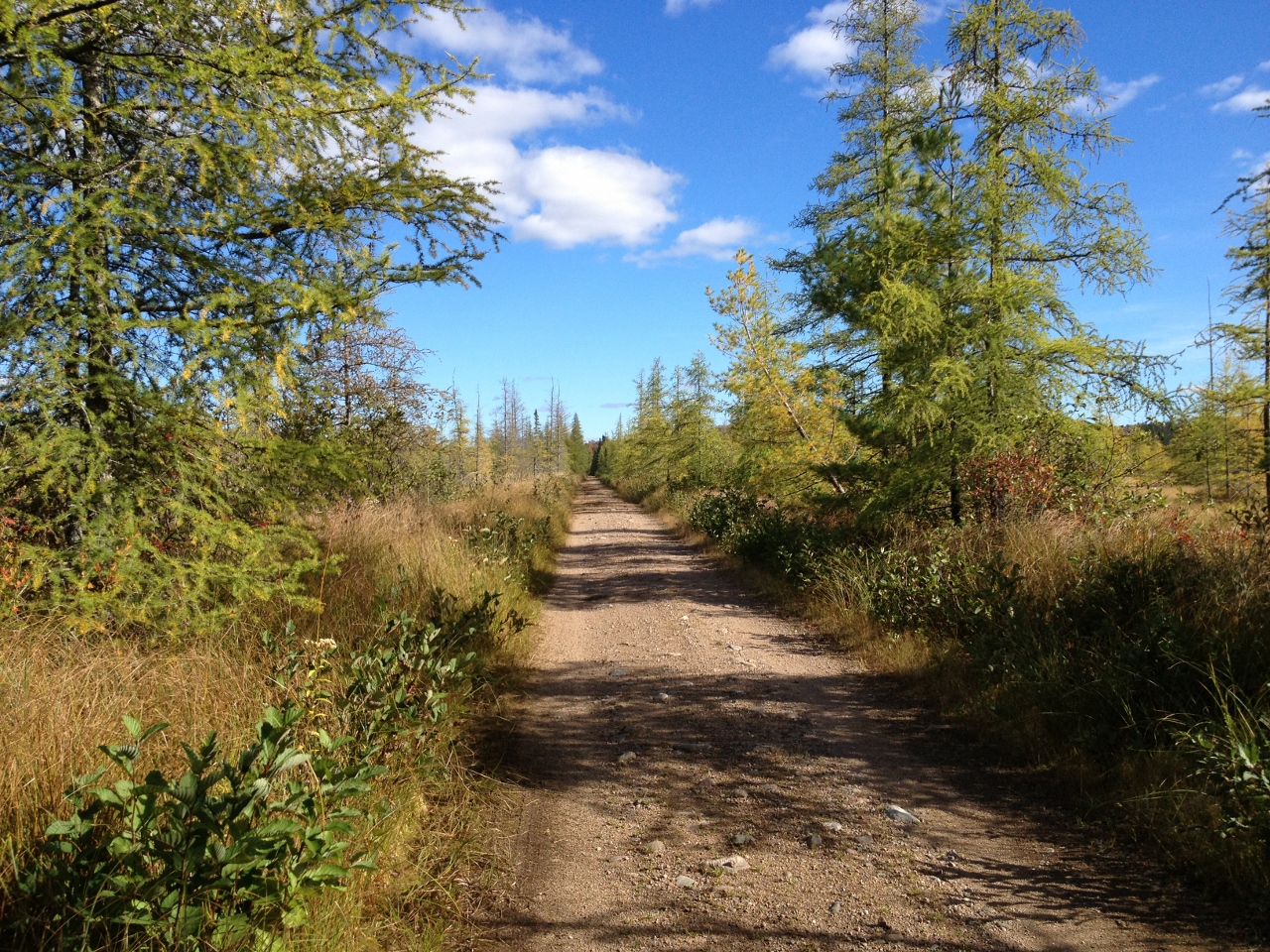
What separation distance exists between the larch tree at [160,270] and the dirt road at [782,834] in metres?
2.52

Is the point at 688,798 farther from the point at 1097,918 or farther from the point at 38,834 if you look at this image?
the point at 38,834

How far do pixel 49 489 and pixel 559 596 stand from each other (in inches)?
273

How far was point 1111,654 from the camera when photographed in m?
4.62

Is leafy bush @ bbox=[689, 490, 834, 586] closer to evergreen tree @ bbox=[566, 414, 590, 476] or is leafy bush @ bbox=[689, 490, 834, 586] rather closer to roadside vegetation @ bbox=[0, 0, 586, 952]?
roadside vegetation @ bbox=[0, 0, 586, 952]

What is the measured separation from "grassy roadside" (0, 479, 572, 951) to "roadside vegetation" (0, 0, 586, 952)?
0.02 metres

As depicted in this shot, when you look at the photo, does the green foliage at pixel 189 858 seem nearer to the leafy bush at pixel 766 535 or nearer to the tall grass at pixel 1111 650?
the tall grass at pixel 1111 650

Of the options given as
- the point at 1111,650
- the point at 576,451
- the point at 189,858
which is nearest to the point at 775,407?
the point at 1111,650

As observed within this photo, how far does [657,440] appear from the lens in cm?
3556

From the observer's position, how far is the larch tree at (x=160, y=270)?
3795 millimetres

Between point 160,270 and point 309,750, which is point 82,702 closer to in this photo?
point 309,750

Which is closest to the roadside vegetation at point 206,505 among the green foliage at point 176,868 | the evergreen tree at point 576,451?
the green foliage at point 176,868

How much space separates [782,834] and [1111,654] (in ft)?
9.31

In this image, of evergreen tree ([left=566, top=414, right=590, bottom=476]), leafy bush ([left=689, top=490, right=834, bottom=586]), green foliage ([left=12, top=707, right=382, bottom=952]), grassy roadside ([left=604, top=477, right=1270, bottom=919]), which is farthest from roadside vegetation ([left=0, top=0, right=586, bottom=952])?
evergreen tree ([left=566, top=414, right=590, bottom=476])

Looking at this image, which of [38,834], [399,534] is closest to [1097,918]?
[38,834]
